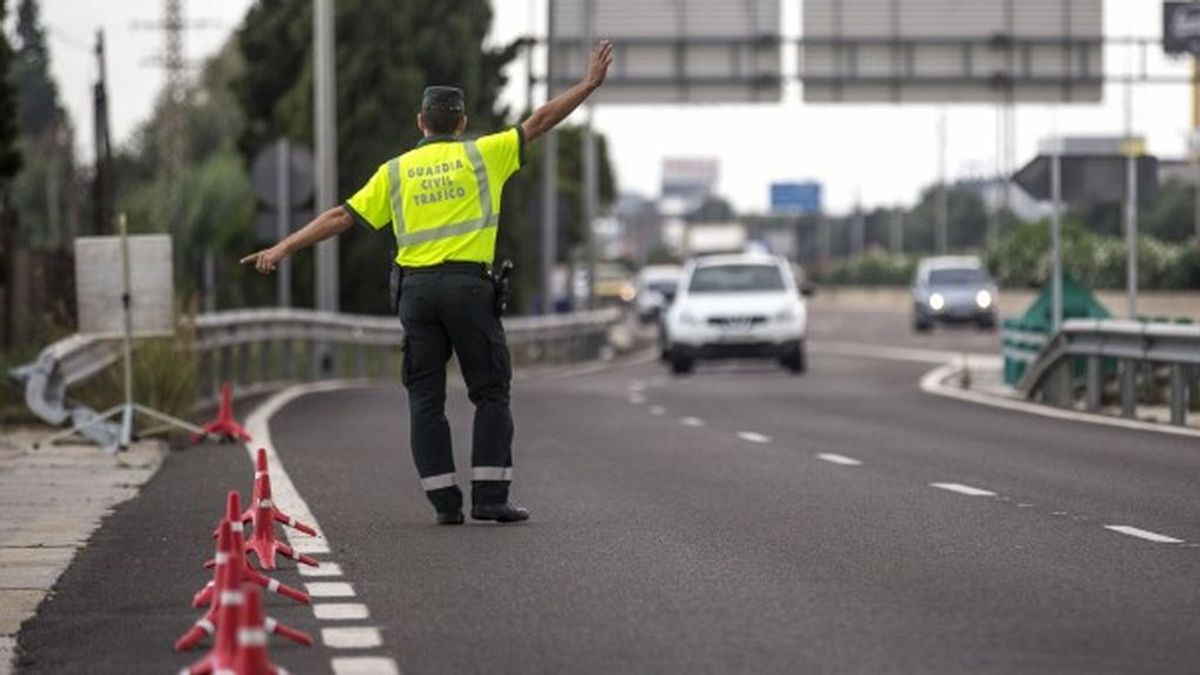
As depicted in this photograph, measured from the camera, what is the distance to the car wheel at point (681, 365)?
42.7m

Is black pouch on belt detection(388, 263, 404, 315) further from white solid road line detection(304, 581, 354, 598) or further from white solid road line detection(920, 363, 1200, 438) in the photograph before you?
white solid road line detection(920, 363, 1200, 438)

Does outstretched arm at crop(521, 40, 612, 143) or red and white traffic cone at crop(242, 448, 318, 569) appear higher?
outstretched arm at crop(521, 40, 612, 143)

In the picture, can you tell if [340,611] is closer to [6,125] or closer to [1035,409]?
[1035,409]

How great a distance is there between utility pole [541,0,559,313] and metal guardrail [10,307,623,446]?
2.75m

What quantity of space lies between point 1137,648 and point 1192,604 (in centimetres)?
122

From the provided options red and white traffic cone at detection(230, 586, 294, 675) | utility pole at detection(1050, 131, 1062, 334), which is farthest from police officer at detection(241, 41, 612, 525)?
utility pole at detection(1050, 131, 1062, 334)

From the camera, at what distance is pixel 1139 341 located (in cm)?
2523

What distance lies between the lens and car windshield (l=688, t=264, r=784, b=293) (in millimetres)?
43219

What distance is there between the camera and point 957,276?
72.6m

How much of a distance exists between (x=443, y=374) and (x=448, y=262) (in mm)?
482

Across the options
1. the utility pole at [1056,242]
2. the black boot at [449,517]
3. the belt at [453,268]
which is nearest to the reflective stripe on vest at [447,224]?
the belt at [453,268]

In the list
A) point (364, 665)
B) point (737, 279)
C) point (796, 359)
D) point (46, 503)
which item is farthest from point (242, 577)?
point (737, 279)

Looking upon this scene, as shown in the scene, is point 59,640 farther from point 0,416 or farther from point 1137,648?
point 0,416

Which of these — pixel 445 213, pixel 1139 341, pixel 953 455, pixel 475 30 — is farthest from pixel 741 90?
pixel 445 213
